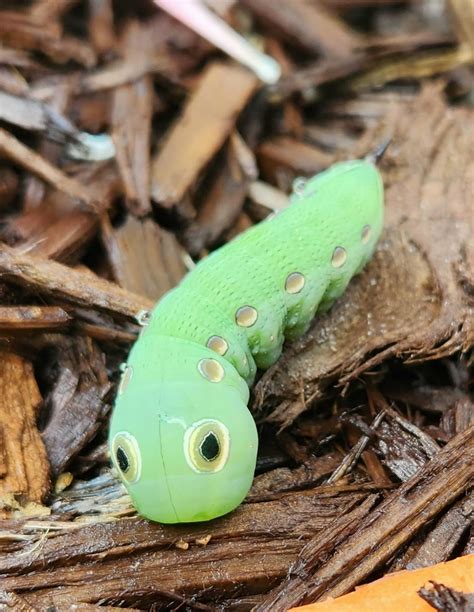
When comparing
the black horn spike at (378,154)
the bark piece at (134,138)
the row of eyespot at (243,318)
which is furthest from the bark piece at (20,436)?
the black horn spike at (378,154)

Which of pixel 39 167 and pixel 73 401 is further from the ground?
pixel 39 167

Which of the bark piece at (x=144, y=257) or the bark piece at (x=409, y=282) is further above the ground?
the bark piece at (x=409, y=282)

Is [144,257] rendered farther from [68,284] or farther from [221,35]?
[221,35]

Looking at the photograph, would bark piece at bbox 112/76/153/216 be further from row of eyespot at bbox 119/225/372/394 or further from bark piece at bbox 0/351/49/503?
bark piece at bbox 0/351/49/503

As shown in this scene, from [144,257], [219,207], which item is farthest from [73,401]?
[219,207]

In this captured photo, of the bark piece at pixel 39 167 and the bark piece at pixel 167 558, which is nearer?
the bark piece at pixel 167 558

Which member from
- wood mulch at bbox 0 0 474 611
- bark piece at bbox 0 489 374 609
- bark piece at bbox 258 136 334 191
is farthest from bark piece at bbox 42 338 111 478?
bark piece at bbox 258 136 334 191

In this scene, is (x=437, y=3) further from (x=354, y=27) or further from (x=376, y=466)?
(x=376, y=466)

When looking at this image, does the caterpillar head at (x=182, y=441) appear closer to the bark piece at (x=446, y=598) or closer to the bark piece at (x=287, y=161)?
the bark piece at (x=446, y=598)
